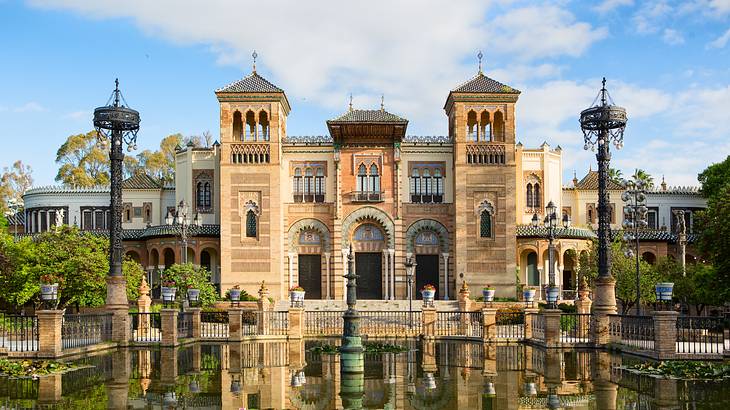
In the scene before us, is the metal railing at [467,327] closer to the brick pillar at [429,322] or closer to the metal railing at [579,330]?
the brick pillar at [429,322]

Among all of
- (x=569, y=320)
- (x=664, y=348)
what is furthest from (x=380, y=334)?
(x=664, y=348)

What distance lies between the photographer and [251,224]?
44594 mm

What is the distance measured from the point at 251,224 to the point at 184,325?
1870cm

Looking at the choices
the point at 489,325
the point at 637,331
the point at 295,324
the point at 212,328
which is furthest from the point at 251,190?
the point at 637,331

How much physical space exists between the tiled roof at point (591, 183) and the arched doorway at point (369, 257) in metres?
13.8

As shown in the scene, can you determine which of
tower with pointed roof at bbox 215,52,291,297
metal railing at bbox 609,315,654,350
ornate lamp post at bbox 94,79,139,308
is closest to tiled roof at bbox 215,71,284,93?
tower with pointed roof at bbox 215,52,291,297

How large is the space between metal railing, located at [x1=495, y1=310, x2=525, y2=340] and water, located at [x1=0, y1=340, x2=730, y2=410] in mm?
4763

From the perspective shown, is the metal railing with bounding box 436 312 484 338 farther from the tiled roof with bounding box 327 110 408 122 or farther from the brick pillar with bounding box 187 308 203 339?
the tiled roof with bounding box 327 110 408 122

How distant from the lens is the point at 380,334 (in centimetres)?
2923

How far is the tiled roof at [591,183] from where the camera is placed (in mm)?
51688

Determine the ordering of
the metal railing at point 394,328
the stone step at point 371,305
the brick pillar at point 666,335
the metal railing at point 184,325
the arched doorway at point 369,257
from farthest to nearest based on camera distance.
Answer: the arched doorway at point 369,257
the stone step at point 371,305
the metal railing at point 394,328
the metal railing at point 184,325
the brick pillar at point 666,335

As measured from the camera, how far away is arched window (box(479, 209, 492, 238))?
4469 centimetres

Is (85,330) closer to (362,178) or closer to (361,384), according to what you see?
(361,384)

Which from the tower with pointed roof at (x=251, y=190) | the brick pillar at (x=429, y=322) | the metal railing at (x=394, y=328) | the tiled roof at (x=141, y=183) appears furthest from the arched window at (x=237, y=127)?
the brick pillar at (x=429, y=322)
